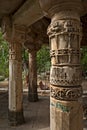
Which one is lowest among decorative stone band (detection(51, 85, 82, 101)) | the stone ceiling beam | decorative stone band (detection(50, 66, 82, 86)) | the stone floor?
the stone floor

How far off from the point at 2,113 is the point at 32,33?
13.4 feet

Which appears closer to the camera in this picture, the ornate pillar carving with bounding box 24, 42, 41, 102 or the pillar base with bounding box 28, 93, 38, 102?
the ornate pillar carving with bounding box 24, 42, 41, 102

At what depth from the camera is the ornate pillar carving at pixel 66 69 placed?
113 inches

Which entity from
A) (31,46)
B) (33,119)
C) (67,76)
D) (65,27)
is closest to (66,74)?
(67,76)

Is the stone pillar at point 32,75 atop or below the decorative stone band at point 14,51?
below

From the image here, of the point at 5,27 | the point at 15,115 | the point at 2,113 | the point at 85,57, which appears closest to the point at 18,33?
the point at 5,27

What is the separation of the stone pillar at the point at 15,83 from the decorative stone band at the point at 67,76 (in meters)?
4.01

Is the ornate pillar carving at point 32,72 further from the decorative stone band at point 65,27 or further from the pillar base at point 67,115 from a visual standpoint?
the pillar base at point 67,115

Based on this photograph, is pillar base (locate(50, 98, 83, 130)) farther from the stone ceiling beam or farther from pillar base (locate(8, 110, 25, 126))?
pillar base (locate(8, 110, 25, 126))

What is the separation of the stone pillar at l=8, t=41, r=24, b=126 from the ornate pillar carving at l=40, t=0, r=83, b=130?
3979mm

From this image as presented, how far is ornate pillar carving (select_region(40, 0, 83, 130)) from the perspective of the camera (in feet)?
9.40

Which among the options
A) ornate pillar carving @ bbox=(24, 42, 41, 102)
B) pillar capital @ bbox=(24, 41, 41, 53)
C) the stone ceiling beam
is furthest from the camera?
ornate pillar carving @ bbox=(24, 42, 41, 102)

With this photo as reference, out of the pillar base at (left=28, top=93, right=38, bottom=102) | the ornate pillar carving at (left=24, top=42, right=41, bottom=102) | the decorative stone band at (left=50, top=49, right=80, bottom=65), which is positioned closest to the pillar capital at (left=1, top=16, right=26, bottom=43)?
the ornate pillar carving at (left=24, top=42, right=41, bottom=102)

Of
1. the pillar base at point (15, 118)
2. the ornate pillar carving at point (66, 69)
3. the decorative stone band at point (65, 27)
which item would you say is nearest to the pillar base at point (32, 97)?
the pillar base at point (15, 118)
